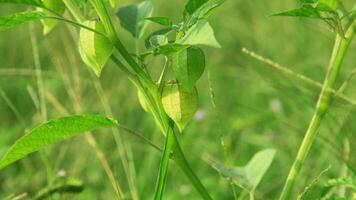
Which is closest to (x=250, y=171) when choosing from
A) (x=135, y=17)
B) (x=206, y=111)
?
(x=135, y=17)

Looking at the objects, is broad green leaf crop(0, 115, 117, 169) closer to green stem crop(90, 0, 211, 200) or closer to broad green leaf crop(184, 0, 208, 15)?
green stem crop(90, 0, 211, 200)

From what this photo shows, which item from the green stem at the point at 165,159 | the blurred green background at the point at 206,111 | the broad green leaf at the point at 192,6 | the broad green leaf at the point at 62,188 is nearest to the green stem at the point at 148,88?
the green stem at the point at 165,159

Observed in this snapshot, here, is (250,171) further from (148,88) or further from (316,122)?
(148,88)

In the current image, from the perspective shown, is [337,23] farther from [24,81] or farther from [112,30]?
[24,81]

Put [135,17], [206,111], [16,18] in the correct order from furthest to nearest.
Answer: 1. [206,111]
2. [135,17]
3. [16,18]

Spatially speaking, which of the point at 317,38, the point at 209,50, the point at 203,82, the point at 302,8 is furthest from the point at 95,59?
the point at 209,50
